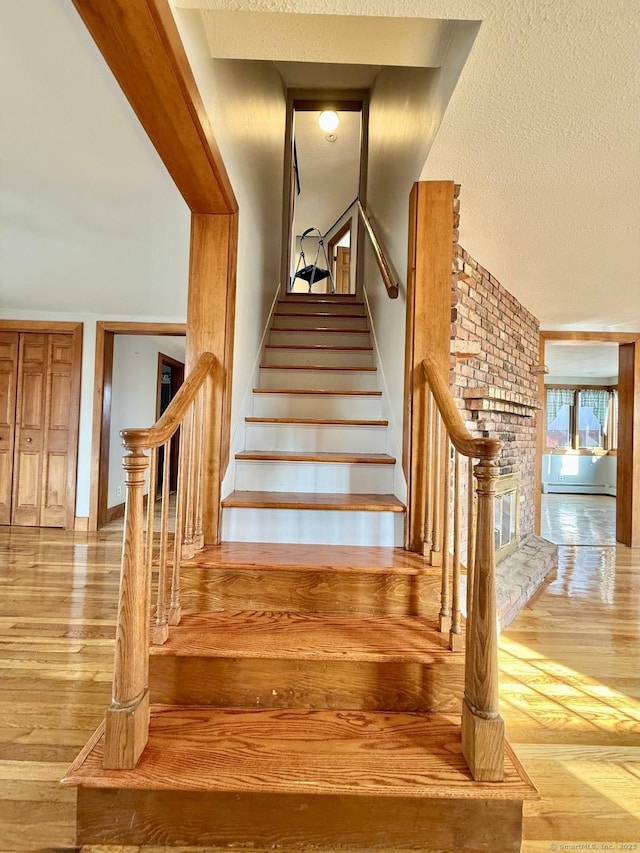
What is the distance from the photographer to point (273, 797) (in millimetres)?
1125

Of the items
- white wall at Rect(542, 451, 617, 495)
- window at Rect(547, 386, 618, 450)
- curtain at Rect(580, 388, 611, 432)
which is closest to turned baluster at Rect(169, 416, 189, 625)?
white wall at Rect(542, 451, 617, 495)

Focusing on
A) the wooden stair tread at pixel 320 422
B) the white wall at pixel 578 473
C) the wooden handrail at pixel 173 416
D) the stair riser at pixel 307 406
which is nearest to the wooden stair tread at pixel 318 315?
the stair riser at pixel 307 406

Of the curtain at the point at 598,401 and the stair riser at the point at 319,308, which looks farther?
the curtain at the point at 598,401

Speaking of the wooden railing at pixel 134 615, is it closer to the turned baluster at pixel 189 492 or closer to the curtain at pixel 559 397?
the turned baluster at pixel 189 492

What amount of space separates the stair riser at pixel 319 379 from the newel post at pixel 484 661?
1.74 meters

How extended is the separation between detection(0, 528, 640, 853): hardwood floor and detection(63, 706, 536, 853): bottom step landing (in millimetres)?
174

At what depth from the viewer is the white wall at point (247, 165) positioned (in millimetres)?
1590

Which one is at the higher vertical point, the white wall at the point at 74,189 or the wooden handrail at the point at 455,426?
the white wall at the point at 74,189

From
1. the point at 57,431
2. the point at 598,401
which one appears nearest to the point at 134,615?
the point at 57,431

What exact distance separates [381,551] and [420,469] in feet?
1.29

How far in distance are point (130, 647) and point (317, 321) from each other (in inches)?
117

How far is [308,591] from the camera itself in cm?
162

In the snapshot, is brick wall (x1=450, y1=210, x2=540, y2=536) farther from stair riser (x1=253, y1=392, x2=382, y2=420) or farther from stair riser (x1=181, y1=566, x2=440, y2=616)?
stair riser (x1=181, y1=566, x2=440, y2=616)

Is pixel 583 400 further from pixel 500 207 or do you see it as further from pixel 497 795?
pixel 497 795
